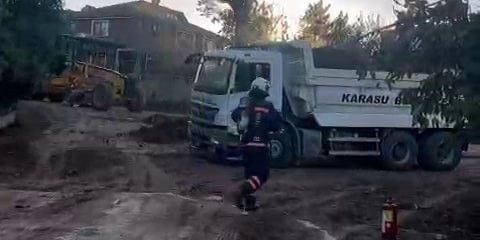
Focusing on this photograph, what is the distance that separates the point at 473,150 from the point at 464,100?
19301 mm

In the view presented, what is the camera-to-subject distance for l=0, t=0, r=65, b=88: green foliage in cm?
2089

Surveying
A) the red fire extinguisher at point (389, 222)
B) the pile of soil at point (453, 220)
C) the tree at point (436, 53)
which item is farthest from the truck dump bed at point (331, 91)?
the red fire extinguisher at point (389, 222)

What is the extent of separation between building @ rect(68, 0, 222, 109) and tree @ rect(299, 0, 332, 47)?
6.21m

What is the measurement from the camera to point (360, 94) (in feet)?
59.8

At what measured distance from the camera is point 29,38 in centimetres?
2289

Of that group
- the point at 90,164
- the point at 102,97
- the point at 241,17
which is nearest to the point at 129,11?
the point at 241,17

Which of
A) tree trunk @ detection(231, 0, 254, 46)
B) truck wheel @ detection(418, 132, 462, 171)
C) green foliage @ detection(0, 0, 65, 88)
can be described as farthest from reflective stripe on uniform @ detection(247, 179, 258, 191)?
tree trunk @ detection(231, 0, 254, 46)

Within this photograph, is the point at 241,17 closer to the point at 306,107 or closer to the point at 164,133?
the point at 164,133

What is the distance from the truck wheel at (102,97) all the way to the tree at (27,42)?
11.2m

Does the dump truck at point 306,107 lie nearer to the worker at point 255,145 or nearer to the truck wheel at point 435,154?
the truck wheel at point 435,154

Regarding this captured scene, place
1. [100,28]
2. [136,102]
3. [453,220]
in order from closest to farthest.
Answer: [453,220] → [136,102] → [100,28]

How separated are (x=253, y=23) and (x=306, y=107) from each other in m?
28.3

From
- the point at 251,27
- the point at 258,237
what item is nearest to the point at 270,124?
the point at 258,237

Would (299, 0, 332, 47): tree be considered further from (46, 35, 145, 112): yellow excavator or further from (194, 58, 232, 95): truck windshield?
(194, 58, 232, 95): truck windshield
